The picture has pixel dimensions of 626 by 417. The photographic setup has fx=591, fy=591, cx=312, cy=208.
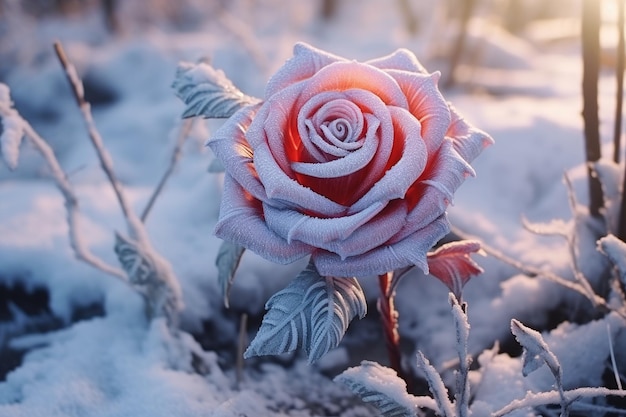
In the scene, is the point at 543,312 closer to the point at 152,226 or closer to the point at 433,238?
the point at 433,238

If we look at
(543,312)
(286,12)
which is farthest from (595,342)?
(286,12)

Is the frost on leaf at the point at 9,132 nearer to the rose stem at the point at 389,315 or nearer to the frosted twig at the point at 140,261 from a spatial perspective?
the frosted twig at the point at 140,261

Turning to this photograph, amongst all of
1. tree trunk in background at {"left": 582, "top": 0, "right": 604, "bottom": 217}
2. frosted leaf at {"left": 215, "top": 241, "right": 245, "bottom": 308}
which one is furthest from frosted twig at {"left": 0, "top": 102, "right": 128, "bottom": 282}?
tree trunk in background at {"left": 582, "top": 0, "right": 604, "bottom": 217}

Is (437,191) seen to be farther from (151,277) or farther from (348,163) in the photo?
(151,277)

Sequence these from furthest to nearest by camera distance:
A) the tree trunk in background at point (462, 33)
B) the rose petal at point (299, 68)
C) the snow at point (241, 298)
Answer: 1. the tree trunk in background at point (462, 33)
2. the snow at point (241, 298)
3. the rose petal at point (299, 68)

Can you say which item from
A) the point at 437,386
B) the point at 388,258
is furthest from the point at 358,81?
the point at 437,386

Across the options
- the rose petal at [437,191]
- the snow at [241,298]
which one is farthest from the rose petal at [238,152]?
the snow at [241,298]

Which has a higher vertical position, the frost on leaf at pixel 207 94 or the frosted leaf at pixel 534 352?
the frost on leaf at pixel 207 94
